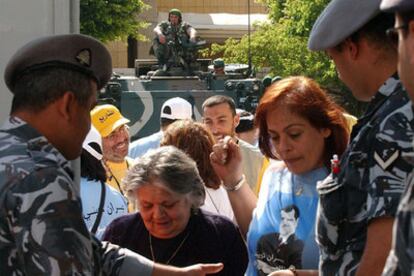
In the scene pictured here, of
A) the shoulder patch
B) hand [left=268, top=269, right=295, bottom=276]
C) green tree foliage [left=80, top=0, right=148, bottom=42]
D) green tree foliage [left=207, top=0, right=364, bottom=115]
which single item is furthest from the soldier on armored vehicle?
the shoulder patch

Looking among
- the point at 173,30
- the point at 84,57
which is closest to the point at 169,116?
the point at 84,57

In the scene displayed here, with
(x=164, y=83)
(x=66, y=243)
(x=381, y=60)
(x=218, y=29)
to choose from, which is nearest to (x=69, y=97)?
(x=66, y=243)

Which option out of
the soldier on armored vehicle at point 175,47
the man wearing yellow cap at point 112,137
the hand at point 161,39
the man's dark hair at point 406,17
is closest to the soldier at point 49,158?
Answer: the man's dark hair at point 406,17

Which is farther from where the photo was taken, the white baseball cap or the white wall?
the white baseball cap

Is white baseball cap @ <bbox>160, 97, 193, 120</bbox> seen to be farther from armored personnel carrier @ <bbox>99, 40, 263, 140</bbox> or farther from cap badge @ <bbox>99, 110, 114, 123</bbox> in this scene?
armored personnel carrier @ <bbox>99, 40, 263, 140</bbox>

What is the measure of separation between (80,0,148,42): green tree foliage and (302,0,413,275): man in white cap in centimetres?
2548

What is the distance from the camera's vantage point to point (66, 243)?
92.7 inches

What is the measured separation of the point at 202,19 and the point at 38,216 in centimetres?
4264

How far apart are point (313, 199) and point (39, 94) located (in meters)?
1.30

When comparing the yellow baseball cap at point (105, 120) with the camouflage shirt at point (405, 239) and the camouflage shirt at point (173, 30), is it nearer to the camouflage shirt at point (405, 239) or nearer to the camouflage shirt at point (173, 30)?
the camouflage shirt at point (405, 239)

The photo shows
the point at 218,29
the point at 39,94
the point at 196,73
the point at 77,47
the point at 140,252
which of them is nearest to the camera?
the point at 39,94

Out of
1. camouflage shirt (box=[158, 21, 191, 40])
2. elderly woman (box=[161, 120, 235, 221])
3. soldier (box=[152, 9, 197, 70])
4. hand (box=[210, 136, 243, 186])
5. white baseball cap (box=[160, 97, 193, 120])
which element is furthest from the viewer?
camouflage shirt (box=[158, 21, 191, 40])

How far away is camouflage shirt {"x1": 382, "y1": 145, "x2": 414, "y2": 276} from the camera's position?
170cm

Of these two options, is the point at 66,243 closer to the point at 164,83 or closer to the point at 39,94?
the point at 39,94
